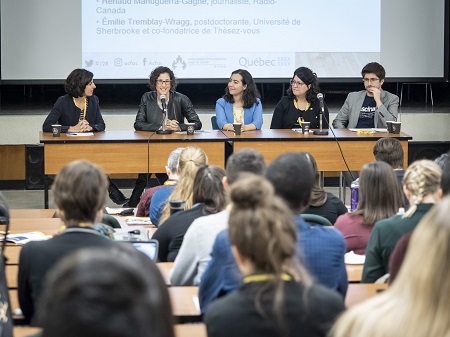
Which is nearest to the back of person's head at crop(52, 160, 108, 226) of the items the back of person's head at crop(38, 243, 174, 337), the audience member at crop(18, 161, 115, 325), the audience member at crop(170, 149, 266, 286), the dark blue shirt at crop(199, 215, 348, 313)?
the audience member at crop(18, 161, 115, 325)

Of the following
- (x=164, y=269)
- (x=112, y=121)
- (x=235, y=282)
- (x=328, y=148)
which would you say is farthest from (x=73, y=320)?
(x=112, y=121)

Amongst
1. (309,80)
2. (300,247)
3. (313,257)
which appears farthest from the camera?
(309,80)

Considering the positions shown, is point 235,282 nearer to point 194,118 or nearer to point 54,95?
point 194,118

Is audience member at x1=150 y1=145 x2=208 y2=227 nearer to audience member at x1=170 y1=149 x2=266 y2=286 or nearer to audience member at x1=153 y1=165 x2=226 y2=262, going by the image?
Answer: audience member at x1=153 y1=165 x2=226 y2=262

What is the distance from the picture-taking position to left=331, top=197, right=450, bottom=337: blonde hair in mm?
1292

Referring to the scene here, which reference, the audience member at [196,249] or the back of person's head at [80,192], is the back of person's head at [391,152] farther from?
the back of person's head at [80,192]

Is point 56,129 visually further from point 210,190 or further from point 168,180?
point 210,190

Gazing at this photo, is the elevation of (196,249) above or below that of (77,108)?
below

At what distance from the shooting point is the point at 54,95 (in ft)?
→ 33.3

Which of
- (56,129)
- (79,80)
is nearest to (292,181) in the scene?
(56,129)

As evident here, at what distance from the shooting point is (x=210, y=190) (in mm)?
3846

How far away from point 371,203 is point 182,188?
3.13 feet

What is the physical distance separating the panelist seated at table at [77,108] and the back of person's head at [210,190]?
3871 millimetres

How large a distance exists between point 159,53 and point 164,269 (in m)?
6.23
